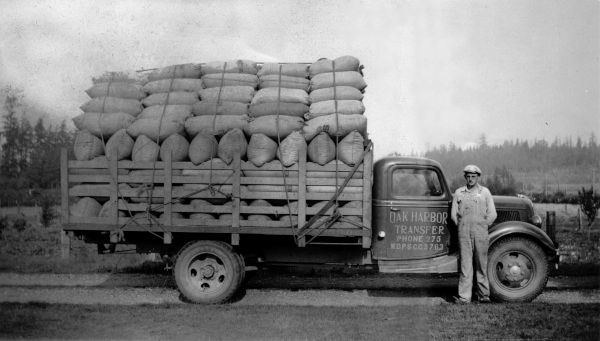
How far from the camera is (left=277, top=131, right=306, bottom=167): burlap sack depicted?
566cm

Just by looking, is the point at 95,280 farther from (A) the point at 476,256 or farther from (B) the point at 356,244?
(A) the point at 476,256

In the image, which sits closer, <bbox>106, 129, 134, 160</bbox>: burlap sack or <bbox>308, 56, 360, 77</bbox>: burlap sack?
<bbox>106, 129, 134, 160</bbox>: burlap sack

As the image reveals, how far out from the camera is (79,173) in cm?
583

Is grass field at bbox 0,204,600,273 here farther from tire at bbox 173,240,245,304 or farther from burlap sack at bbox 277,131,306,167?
burlap sack at bbox 277,131,306,167

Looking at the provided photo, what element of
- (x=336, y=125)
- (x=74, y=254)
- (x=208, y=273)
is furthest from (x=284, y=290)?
(x=74, y=254)

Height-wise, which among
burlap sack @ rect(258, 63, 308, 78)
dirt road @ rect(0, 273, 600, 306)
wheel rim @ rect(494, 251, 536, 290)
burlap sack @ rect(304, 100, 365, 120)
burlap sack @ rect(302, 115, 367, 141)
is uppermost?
burlap sack @ rect(258, 63, 308, 78)

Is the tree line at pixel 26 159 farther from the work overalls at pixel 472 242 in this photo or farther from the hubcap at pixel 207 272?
the work overalls at pixel 472 242

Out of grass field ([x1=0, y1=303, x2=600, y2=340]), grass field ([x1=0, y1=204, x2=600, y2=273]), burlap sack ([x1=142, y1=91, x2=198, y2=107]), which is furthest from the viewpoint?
grass field ([x1=0, y1=204, x2=600, y2=273])

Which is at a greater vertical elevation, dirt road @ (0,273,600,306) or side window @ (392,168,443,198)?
side window @ (392,168,443,198)

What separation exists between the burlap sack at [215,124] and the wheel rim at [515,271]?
3.71 m

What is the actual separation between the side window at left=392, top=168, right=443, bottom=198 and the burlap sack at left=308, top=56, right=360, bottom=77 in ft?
4.92

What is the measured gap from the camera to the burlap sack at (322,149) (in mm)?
5617

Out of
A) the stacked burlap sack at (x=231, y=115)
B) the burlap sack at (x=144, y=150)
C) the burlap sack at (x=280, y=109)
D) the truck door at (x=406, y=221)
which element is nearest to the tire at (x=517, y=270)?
the truck door at (x=406, y=221)

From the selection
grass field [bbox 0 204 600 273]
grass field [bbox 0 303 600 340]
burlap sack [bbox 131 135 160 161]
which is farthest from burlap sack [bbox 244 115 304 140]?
grass field [bbox 0 204 600 273]
